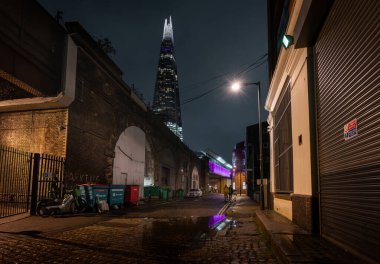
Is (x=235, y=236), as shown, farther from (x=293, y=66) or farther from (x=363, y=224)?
(x=293, y=66)

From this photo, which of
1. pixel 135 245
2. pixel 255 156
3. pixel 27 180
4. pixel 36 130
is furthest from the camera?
pixel 255 156

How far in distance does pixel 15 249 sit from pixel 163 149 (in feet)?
98.2

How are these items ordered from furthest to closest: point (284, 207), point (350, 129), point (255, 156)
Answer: point (255, 156)
point (284, 207)
point (350, 129)

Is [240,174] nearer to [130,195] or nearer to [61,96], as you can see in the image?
[130,195]

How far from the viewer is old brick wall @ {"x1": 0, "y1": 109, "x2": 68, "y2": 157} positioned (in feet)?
59.1

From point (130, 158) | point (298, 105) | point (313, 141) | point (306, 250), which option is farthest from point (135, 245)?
point (130, 158)

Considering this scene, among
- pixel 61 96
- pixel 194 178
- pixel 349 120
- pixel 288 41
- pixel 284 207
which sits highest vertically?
pixel 288 41

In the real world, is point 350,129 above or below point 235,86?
below

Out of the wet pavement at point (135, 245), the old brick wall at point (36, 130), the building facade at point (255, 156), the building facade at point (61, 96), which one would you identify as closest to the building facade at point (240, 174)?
the building facade at point (255, 156)

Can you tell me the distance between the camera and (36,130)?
18.6 meters

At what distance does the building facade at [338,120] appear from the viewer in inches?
209

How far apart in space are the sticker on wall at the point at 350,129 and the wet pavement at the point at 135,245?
2.77 m

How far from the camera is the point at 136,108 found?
28516mm

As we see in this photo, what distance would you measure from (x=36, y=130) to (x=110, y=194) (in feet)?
17.4
